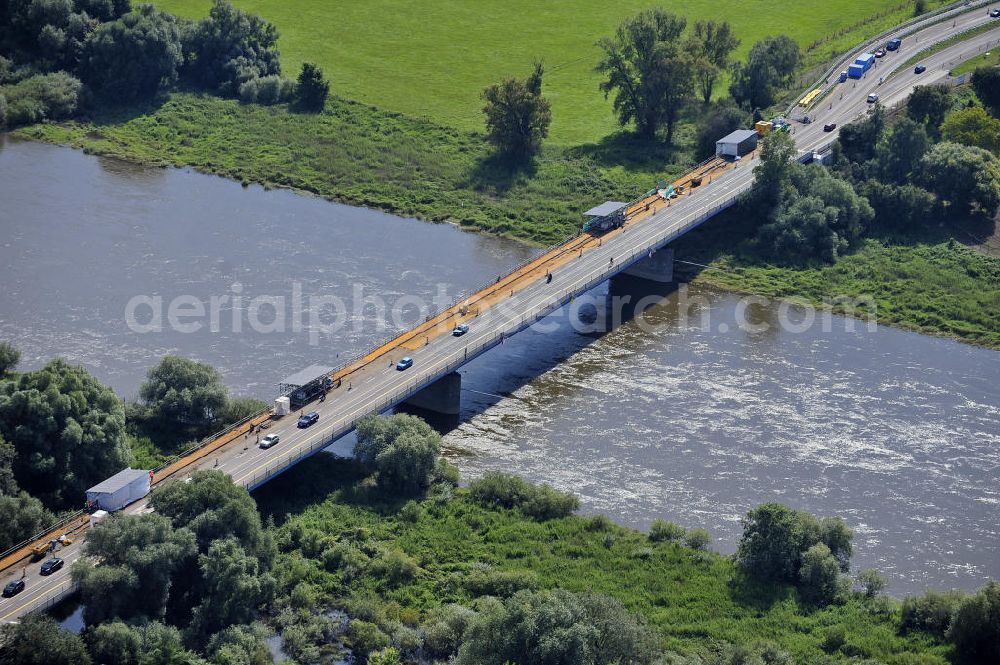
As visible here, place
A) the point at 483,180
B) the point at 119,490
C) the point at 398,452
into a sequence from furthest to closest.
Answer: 1. the point at 483,180
2. the point at 398,452
3. the point at 119,490

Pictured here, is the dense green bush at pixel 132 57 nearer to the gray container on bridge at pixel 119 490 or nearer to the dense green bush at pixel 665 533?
the gray container on bridge at pixel 119 490

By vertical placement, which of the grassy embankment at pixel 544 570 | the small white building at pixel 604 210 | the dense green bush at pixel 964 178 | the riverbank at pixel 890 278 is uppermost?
the dense green bush at pixel 964 178

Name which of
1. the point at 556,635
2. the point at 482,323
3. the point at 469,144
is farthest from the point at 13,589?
the point at 469,144

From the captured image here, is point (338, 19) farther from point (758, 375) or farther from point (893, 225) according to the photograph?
point (758, 375)

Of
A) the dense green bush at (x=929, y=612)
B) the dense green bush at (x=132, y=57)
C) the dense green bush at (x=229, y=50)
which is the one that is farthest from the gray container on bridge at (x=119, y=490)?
the dense green bush at (x=229, y=50)

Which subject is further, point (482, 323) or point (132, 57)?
point (132, 57)

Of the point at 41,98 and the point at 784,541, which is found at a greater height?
the point at 41,98

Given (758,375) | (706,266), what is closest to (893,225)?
(706,266)

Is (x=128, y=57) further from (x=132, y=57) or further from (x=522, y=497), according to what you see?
(x=522, y=497)
